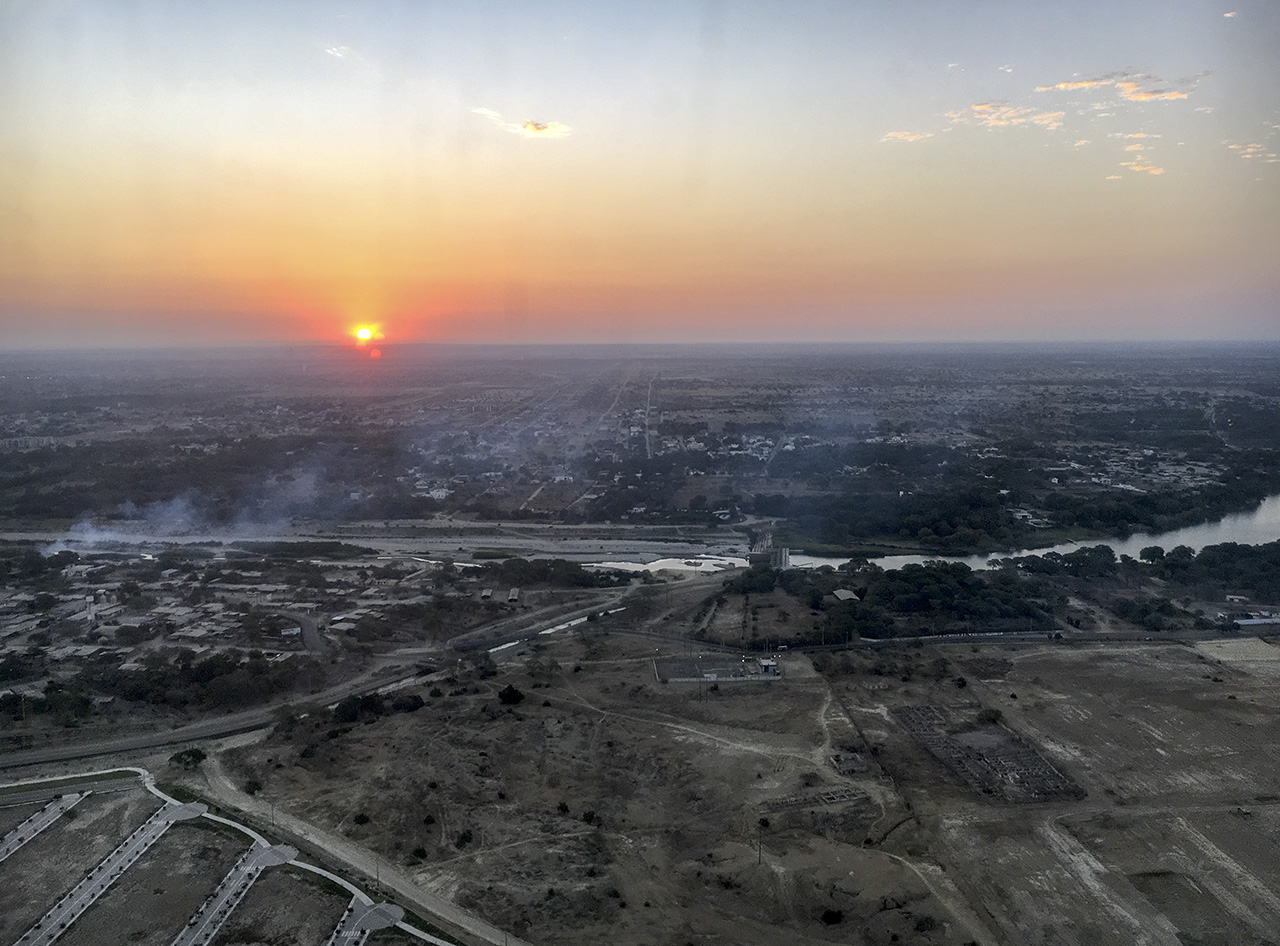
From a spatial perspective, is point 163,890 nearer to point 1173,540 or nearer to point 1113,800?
point 1113,800

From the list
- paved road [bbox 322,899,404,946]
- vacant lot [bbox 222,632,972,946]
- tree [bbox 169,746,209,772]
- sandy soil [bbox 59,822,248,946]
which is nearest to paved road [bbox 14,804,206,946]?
sandy soil [bbox 59,822,248,946]

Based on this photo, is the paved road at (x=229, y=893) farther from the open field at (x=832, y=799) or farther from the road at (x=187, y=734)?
the road at (x=187, y=734)

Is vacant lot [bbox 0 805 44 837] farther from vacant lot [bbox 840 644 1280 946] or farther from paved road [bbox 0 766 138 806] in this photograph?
vacant lot [bbox 840 644 1280 946]

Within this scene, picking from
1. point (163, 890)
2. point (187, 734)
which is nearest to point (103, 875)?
point (163, 890)

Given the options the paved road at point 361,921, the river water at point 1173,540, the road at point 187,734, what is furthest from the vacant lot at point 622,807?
the river water at point 1173,540

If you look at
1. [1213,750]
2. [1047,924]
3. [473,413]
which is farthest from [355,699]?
[473,413]

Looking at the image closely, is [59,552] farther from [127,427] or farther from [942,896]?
[127,427]
